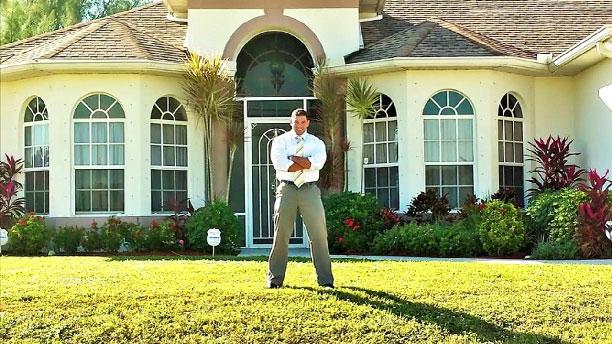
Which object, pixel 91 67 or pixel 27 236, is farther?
pixel 91 67

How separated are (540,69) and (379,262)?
6.14 m

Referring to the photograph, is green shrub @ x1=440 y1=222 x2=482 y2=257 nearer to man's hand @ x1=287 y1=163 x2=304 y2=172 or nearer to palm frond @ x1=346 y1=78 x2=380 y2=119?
palm frond @ x1=346 y1=78 x2=380 y2=119

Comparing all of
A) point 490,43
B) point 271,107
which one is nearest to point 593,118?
point 490,43

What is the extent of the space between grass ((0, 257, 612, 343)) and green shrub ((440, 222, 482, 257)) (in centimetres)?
319

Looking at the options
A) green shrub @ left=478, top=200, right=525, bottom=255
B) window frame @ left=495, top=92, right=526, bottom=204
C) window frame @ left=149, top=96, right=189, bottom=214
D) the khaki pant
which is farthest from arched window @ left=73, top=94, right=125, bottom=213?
the khaki pant

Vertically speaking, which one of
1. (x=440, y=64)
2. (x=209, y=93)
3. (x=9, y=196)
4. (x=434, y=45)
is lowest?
(x=9, y=196)

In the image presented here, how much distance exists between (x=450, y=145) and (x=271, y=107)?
3.42m

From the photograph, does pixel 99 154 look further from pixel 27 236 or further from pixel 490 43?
pixel 490 43

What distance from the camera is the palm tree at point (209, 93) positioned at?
15.0 metres

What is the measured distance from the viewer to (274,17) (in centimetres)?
1630

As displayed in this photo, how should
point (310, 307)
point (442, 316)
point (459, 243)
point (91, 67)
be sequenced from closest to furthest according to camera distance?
point (442, 316) < point (310, 307) < point (459, 243) < point (91, 67)

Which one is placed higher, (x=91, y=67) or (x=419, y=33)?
(x=419, y=33)

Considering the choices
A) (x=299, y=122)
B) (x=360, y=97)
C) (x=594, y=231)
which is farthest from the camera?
(x=360, y=97)

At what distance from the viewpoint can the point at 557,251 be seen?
12.9 metres
